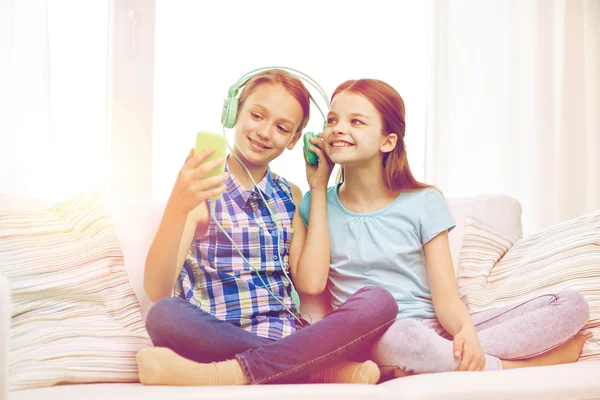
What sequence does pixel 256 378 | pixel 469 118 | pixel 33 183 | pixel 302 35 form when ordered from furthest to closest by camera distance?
pixel 469 118, pixel 302 35, pixel 33 183, pixel 256 378

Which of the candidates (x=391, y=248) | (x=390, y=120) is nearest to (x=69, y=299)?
(x=391, y=248)

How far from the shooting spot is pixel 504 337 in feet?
4.23

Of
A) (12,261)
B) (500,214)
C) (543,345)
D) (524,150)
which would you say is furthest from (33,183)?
(524,150)

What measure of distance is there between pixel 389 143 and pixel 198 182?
551 millimetres

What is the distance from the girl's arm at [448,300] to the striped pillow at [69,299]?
634 millimetres

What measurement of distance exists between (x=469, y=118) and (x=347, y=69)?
1.79 feet

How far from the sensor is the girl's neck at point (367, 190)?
5.17ft

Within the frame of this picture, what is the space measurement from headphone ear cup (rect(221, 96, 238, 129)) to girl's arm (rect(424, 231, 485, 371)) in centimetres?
54

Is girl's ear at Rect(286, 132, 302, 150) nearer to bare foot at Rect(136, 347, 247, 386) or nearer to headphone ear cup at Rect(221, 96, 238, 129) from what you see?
headphone ear cup at Rect(221, 96, 238, 129)

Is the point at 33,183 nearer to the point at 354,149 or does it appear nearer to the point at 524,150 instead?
the point at 354,149

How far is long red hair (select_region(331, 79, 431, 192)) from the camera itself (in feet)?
5.04

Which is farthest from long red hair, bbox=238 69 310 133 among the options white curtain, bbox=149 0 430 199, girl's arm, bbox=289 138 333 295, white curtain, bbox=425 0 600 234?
white curtain, bbox=425 0 600 234

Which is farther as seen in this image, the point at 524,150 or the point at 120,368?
the point at 524,150

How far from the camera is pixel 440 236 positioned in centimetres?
150
